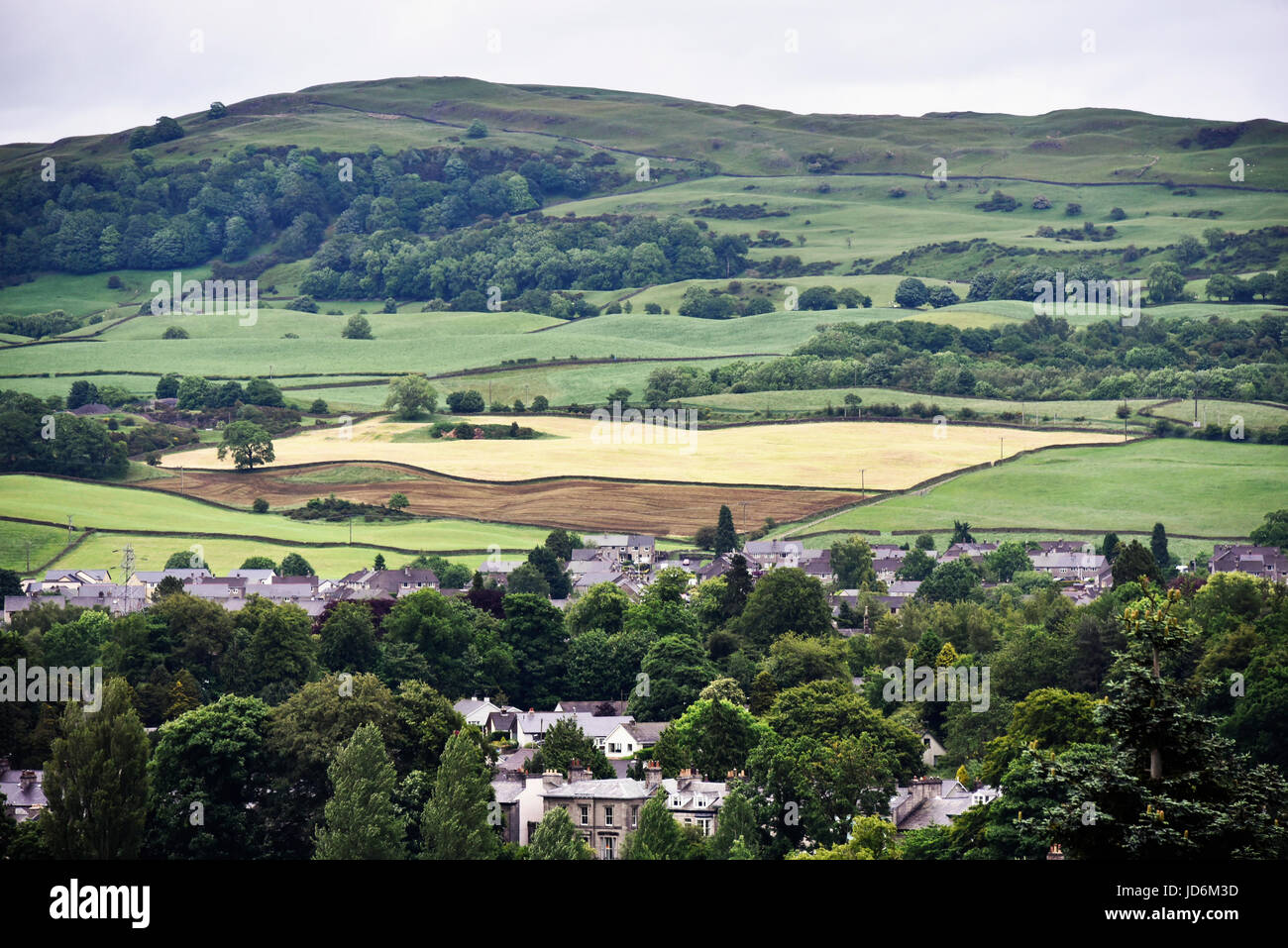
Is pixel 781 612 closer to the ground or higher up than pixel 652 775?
higher up

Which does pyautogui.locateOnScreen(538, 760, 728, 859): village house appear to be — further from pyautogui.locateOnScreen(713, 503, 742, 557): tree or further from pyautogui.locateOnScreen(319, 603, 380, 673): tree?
pyautogui.locateOnScreen(713, 503, 742, 557): tree

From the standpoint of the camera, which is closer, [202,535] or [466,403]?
[202,535]

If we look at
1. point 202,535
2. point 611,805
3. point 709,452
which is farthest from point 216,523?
point 611,805

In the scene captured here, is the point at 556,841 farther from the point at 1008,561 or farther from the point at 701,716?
the point at 1008,561

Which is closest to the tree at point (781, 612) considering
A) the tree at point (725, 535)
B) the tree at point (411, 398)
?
the tree at point (725, 535)

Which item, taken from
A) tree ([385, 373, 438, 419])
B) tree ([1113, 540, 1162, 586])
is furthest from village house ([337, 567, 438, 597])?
tree ([385, 373, 438, 419])

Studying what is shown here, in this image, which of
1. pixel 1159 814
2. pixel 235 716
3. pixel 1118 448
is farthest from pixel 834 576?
pixel 1159 814

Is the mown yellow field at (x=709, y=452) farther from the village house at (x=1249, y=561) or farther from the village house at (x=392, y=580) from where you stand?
the village house at (x=392, y=580)
